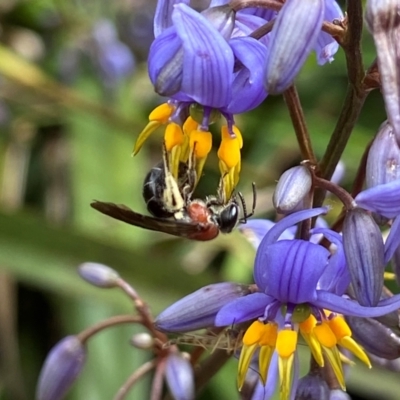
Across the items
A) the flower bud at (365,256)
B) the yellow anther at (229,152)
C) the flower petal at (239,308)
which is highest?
the yellow anther at (229,152)

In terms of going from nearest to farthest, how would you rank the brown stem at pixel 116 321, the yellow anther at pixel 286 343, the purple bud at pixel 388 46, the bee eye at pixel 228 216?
the purple bud at pixel 388 46 < the yellow anther at pixel 286 343 < the bee eye at pixel 228 216 < the brown stem at pixel 116 321

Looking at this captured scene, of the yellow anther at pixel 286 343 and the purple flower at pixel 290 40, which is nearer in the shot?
the purple flower at pixel 290 40

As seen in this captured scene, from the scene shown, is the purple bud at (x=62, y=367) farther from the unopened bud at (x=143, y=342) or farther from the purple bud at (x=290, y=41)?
the purple bud at (x=290, y=41)

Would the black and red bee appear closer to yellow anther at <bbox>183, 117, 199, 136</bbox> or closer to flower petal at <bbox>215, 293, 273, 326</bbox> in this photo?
yellow anther at <bbox>183, 117, 199, 136</bbox>

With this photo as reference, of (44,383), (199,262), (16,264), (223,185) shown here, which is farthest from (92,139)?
(223,185)

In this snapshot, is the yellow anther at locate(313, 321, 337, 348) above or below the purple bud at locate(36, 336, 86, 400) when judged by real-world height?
above

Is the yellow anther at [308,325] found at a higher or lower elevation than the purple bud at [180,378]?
higher

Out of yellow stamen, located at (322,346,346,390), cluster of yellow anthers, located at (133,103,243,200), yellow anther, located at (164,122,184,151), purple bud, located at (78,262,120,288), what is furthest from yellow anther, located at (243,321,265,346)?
purple bud, located at (78,262,120,288)

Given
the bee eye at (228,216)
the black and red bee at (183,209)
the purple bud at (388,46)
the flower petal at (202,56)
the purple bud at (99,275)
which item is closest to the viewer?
the purple bud at (388,46)

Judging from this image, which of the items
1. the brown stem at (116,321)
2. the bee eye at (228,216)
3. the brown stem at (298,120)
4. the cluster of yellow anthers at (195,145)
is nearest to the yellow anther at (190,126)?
the cluster of yellow anthers at (195,145)
